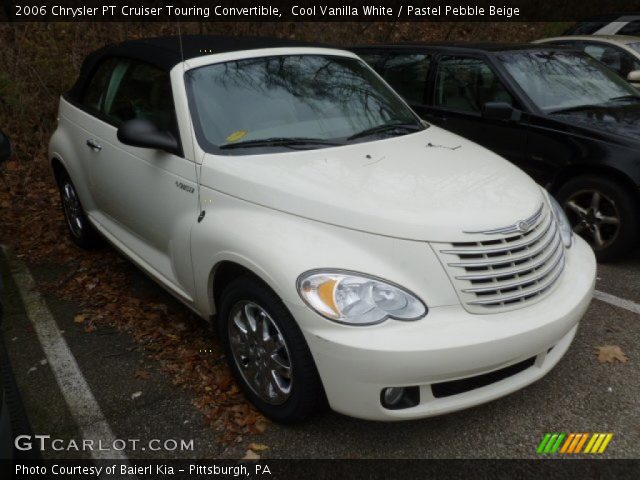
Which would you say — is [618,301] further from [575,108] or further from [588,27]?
[588,27]

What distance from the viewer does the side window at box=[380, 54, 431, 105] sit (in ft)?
19.1

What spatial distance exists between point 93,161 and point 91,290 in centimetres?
99

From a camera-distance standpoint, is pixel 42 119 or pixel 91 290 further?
pixel 42 119

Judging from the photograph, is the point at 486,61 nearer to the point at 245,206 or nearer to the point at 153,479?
the point at 245,206

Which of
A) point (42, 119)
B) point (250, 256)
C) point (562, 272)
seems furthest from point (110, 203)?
point (42, 119)

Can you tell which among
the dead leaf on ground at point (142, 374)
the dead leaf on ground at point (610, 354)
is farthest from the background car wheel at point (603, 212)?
the dead leaf on ground at point (142, 374)

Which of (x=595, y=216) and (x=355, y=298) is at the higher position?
(x=355, y=298)

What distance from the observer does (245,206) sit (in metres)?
2.94

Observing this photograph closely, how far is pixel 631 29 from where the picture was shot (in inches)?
366

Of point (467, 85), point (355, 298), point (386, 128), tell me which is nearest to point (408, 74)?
point (467, 85)

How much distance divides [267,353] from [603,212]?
131 inches

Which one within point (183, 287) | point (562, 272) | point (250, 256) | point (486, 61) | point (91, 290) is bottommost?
point (91, 290)

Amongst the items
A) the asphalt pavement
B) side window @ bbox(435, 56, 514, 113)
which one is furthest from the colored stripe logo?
side window @ bbox(435, 56, 514, 113)

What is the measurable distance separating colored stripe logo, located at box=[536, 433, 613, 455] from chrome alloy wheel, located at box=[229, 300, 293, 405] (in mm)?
1232
